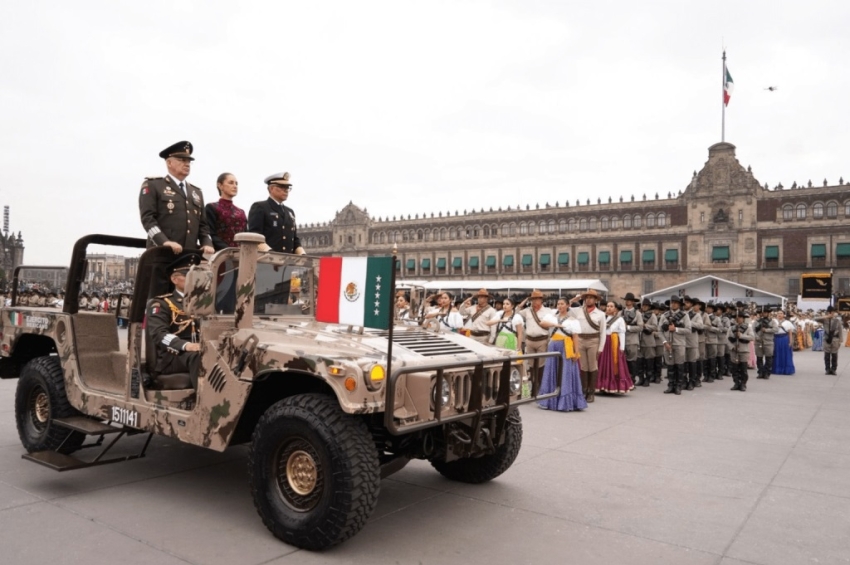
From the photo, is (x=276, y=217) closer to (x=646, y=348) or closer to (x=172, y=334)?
(x=172, y=334)

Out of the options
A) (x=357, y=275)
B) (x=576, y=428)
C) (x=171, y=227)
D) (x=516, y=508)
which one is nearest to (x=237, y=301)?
(x=357, y=275)

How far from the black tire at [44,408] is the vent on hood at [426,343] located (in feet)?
10.5

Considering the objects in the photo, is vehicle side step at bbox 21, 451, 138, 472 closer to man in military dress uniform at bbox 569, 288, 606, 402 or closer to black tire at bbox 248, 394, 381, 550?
black tire at bbox 248, 394, 381, 550

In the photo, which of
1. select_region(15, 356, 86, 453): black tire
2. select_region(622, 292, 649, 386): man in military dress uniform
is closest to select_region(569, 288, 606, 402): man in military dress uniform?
select_region(622, 292, 649, 386): man in military dress uniform

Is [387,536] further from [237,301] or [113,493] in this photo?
[113,493]

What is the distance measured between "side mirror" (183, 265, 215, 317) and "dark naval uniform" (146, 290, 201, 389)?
0.24 m

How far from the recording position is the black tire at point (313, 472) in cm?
375

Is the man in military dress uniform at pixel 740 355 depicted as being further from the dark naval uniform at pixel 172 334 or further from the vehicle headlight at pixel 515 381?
the dark naval uniform at pixel 172 334

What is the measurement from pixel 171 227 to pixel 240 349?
2.04 m

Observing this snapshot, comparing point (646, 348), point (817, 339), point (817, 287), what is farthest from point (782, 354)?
point (817, 287)

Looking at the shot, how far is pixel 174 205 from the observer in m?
5.76

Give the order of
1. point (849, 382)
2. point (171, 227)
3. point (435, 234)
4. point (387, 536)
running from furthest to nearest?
point (435, 234) < point (849, 382) < point (171, 227) < point (387, 536)

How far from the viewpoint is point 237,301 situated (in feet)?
15.1

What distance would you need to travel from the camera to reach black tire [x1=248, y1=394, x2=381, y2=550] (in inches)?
148
